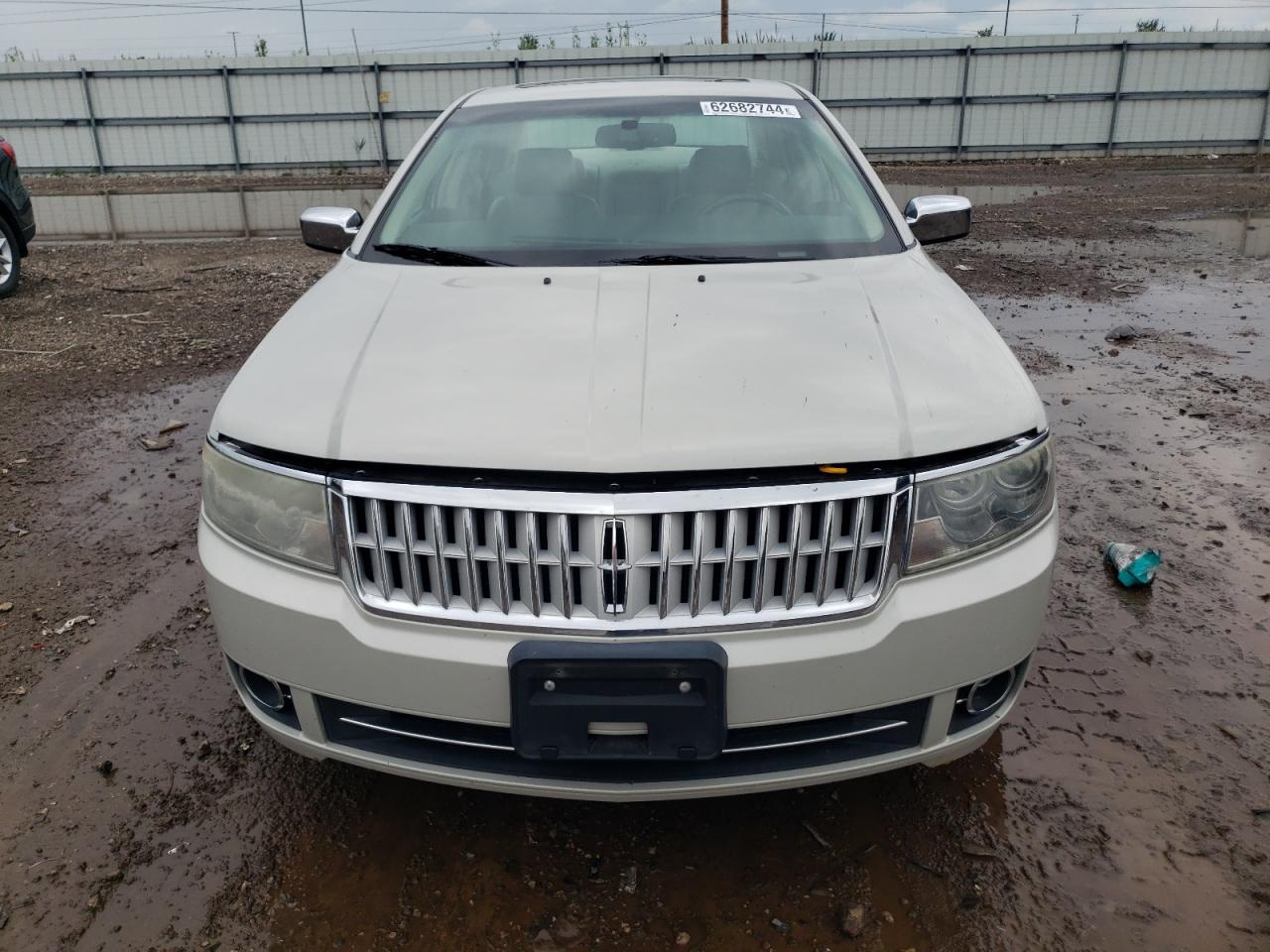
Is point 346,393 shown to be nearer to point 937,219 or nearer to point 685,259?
point 685,259

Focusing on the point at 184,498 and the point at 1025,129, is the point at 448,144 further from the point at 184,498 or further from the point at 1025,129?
the point at 1025,129

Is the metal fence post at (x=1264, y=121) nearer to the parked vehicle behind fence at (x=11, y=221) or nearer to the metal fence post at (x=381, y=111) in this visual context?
the metal fence post at (x=381, y=111)

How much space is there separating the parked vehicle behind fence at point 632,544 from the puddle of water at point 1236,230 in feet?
30.7

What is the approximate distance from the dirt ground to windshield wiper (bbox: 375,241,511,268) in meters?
1.37

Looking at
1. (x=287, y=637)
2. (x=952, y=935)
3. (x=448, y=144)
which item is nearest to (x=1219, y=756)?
(x=952, y=935)

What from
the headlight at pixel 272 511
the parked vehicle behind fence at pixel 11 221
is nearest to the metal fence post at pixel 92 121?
the parked vehicle behind fence at pixel 11 221

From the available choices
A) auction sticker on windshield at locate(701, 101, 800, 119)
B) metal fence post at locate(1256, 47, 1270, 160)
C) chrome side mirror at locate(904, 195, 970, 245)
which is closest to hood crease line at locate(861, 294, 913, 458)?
chrome side mirror at locate(904, 195, 970, 245)

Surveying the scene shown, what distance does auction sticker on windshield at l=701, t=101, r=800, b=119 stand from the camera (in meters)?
3.31

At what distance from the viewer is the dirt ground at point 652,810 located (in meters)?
1.97

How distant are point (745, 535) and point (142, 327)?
6595 mm

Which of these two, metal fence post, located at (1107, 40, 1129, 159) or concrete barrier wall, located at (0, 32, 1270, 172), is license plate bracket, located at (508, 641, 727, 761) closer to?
concrete barrier wall, located at (0, 32, 1270, 172)

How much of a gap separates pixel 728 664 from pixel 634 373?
628 millimetres

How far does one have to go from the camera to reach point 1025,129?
22531mm

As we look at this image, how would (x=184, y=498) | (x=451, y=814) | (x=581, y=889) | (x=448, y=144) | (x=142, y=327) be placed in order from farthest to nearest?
1. (x=142, y=327)
2. (x=184, y=498)
3. (x=448, y=144)
4. (x=451, y=814)
5. (x=581, y=889)
